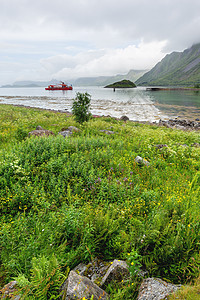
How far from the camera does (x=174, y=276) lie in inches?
127

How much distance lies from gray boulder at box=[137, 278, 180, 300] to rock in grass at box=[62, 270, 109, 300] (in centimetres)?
62

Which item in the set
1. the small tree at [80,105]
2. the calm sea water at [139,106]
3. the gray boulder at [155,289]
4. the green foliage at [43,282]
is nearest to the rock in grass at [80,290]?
the green foliage at [43,282]

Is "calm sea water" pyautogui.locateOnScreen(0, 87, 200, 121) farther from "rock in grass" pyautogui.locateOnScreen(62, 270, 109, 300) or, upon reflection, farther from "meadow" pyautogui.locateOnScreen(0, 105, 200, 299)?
"rock in grass" pyautogui.locateOnScreen(62, 270, 109, 300)

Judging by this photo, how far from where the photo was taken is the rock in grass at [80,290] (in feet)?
8.66

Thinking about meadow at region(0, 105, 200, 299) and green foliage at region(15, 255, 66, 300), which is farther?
meadow at region(0, 105, 200, 299)

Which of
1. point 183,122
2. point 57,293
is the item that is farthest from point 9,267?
point 183,122

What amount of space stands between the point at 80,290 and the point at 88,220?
1589 mm

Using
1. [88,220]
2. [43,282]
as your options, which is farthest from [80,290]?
[88,220]

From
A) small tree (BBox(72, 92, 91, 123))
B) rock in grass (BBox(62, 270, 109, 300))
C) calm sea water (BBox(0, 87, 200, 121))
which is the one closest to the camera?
rock in grass (BBox(62, 270, 109, 300))

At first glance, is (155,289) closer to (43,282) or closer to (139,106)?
(43,282)

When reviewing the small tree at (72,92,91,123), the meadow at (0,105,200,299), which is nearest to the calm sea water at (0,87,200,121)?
the small tree at (72,92,91,123)

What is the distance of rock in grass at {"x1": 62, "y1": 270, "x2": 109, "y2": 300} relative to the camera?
2.64 meters

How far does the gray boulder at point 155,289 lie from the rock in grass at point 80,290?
2.02ft

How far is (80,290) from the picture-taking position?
8.82 ft
